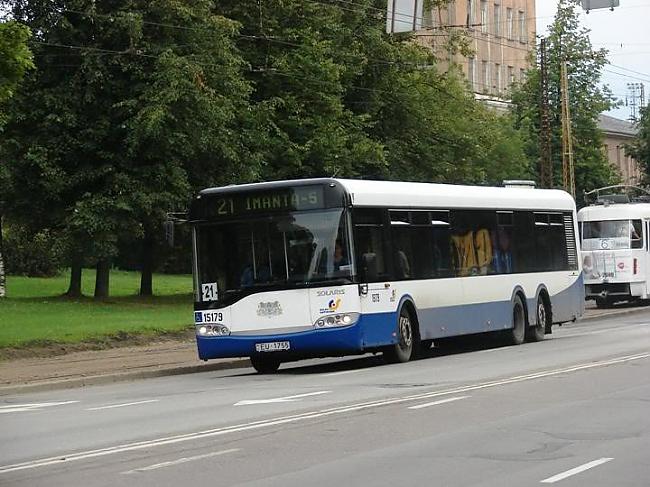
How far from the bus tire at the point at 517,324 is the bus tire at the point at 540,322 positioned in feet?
1.92

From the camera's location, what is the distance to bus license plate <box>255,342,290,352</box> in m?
21.5

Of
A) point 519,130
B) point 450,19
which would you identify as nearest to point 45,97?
point 519,130

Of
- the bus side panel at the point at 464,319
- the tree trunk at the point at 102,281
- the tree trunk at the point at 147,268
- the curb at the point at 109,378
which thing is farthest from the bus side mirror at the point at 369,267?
the tree trunk at the point at 147,268

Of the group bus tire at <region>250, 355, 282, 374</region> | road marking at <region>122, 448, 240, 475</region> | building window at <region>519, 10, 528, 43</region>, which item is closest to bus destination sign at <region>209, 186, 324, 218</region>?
bus tire at <region>250, 355, 282, 374</region>

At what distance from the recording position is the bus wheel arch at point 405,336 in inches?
909

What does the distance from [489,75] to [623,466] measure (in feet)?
270

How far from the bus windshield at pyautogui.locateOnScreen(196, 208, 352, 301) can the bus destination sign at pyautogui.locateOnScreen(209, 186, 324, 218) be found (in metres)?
0.13

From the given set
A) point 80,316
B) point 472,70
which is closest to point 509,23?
point 472,70

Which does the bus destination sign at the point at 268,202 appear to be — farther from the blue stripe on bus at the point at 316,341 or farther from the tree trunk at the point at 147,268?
the tree trunk at the point at 147,268

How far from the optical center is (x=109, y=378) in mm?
22438

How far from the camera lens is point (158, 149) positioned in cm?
3903

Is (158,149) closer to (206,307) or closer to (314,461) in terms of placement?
(206,307)

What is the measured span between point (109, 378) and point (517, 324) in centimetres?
945

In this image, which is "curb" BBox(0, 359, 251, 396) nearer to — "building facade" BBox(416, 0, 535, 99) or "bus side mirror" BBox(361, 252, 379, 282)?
"bus side mirror" BBox(361, 252, 379, 282)
